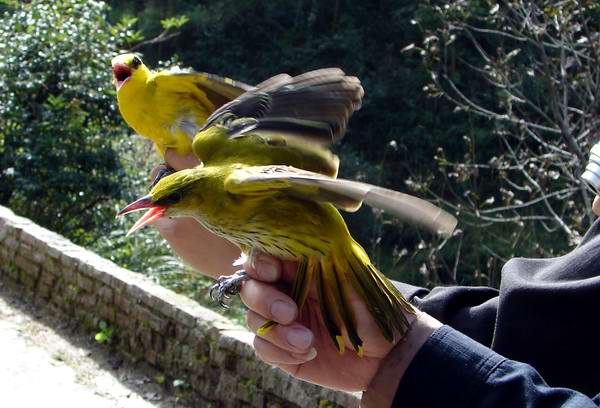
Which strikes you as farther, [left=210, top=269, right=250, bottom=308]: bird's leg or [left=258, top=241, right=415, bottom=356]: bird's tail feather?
[left=210, top=269, right=250, bottom=308]: bird's leg

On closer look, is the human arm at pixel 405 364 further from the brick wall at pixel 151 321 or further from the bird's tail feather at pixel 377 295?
the brick wall at pixel 151 321

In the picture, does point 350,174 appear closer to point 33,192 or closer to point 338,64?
point 338,64

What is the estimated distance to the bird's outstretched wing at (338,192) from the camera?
1.24 meters

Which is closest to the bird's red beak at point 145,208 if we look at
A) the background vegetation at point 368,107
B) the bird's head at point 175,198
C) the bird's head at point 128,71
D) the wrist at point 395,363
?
the bird's head at point 175,198

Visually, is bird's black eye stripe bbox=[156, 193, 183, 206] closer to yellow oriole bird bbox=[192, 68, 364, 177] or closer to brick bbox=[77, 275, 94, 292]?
yellow oriole bird bbox=[192, 68, 364, 177]

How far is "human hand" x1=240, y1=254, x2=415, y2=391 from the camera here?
165 cm

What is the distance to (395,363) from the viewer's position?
156 cm

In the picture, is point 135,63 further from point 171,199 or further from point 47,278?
point 47,278

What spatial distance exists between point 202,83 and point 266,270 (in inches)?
60.3

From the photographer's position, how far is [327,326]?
5.52 feet

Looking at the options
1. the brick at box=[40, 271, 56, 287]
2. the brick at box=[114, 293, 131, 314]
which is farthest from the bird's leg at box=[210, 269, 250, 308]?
the brick at box=[40, 271, 56, 287]

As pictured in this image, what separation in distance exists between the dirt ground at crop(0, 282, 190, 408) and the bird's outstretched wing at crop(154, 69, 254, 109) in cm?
200

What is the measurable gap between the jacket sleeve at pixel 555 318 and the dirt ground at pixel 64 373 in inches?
119

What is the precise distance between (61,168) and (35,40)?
1.36 meters
